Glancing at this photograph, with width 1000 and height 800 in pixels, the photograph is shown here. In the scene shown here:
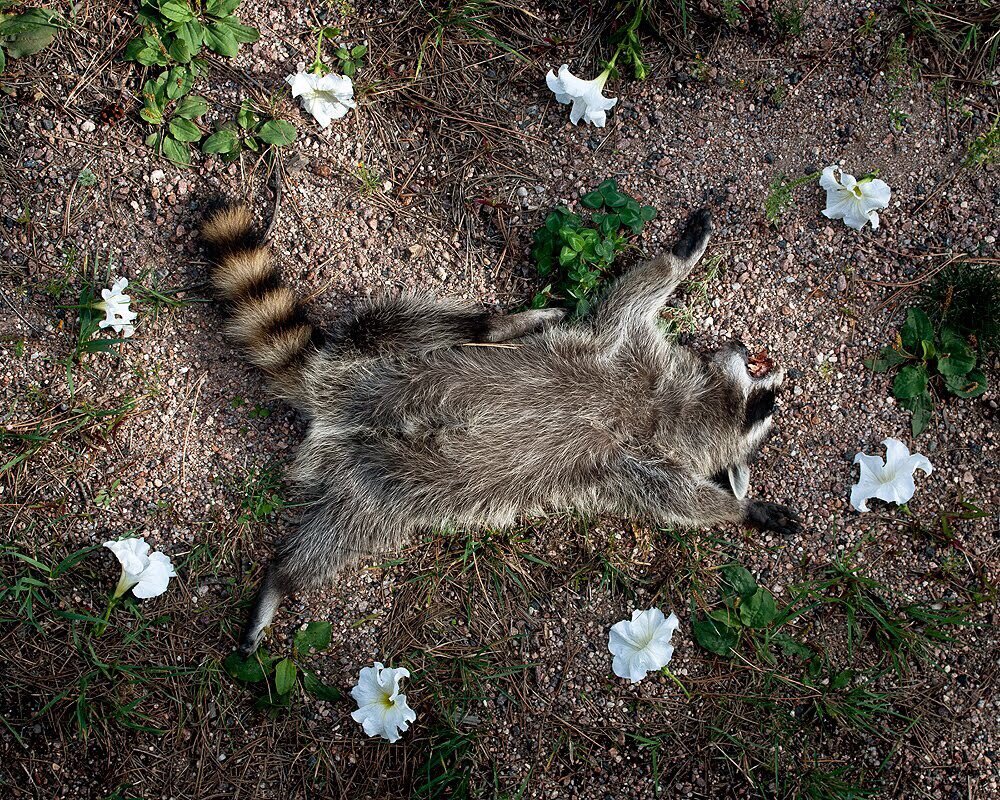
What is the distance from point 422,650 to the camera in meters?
3.64

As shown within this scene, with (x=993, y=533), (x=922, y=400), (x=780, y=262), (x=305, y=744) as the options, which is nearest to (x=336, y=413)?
(x=305, y=744)

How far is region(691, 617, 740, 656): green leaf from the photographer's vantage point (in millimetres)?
3598

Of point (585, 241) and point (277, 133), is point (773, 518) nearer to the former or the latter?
point (585, 241)

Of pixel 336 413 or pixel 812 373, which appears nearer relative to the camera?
pixel 336 413

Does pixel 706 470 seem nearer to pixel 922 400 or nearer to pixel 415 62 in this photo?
pixel 922 400

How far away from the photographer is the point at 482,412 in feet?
11.3

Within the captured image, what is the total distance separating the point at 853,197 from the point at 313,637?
3.50 meters

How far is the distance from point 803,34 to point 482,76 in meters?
1.68

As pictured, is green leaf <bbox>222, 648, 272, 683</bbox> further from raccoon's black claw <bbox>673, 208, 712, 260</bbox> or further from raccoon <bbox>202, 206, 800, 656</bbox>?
raccoon's black claw <bbox>673, 208, 712, 260</bbox>

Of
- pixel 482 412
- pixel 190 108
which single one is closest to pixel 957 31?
pixel 482 412

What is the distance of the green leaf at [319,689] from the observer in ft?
11.7

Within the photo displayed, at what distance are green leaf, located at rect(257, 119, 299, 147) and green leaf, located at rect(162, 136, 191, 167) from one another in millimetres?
365

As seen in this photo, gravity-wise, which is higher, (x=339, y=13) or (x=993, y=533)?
(x=339, y=13)

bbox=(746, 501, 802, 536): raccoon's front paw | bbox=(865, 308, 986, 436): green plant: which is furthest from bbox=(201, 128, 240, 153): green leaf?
bbox=(865, 308, 986, 436): green plant
